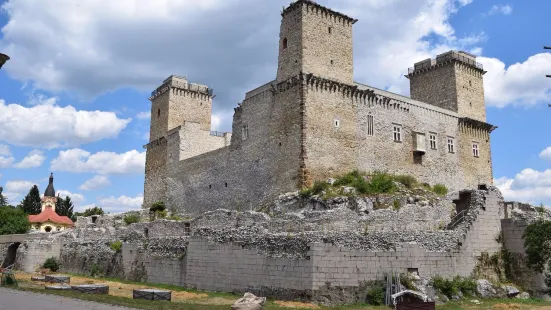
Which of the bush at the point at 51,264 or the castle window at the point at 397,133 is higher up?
the castle window at the point at 397,133

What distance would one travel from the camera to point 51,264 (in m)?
34.6

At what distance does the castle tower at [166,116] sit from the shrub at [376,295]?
29626 mm

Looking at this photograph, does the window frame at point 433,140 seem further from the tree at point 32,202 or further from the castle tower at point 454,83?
the tree at point 32,202

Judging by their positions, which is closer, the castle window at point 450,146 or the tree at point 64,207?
the castle window at point 450,146

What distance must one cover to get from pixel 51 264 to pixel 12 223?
73.4 feet

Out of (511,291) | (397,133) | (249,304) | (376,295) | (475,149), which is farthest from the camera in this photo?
(475,149)

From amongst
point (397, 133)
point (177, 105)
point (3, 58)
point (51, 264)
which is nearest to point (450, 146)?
point (397, 133)

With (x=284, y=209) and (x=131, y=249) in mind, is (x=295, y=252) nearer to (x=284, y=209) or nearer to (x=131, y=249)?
(x=284, y=209)

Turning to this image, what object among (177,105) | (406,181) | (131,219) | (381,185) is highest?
(177,105)

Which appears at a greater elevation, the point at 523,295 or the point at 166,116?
the point at 166,116

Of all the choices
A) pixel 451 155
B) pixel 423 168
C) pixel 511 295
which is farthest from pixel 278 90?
pixel 511 295

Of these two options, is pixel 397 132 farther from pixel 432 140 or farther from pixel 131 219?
pixel 131 219

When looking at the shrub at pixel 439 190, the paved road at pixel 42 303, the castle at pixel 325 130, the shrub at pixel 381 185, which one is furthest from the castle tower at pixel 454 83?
the paved road at pixel 42 303

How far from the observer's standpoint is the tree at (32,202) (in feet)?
251
